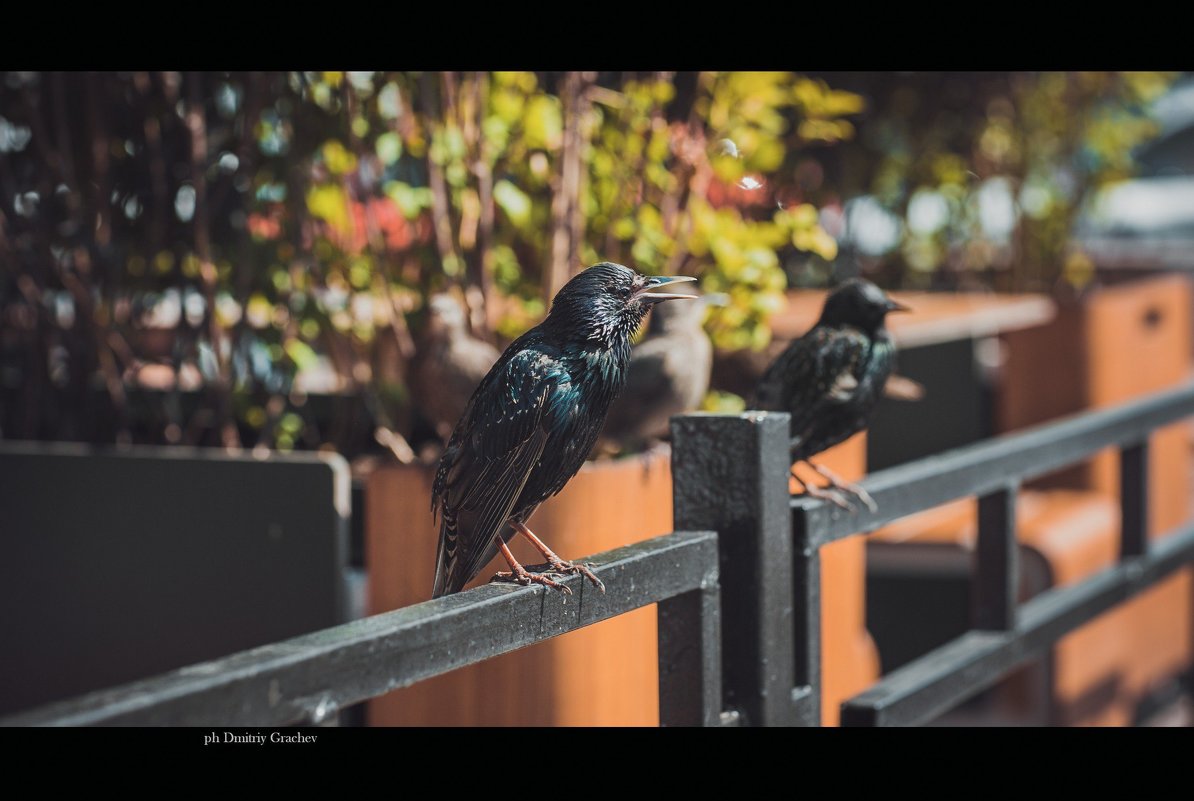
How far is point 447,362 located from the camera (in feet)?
9.84

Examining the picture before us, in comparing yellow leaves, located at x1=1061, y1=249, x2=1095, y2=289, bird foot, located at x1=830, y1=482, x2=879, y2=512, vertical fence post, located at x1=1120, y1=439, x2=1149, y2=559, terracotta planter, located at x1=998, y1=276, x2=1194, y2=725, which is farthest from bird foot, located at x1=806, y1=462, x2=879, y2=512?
yellow leaves, located at x1=1061, y1=249, x2=1095, y2=289

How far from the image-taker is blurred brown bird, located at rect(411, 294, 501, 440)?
2955mm

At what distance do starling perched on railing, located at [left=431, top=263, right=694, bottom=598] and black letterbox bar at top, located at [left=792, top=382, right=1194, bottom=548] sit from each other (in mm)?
801

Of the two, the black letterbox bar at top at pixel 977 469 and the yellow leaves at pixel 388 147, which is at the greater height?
the yellow leaves at pixel 388 147

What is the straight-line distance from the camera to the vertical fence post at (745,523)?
2234mm

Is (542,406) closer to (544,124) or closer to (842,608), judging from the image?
(544,124)

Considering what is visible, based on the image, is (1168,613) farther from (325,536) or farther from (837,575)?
(325,536)

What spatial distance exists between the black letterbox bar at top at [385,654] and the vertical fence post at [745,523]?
0.10 metres

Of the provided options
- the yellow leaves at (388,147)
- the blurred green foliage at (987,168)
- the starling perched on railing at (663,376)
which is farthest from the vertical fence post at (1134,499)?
the blurred green foliage at (987,168)

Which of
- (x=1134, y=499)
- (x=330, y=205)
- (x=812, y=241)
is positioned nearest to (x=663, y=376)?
(x=812, y=241)

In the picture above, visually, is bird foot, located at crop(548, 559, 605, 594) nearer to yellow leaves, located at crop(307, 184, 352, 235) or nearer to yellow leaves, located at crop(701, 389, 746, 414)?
yellow leaves, located at crop(701, 389, 746, 414)

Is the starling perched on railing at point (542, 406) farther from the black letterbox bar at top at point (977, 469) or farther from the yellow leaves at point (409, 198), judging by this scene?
the yellow leaves at point (409, 198)

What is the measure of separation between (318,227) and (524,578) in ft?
6.79
